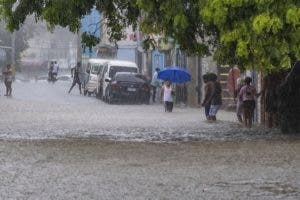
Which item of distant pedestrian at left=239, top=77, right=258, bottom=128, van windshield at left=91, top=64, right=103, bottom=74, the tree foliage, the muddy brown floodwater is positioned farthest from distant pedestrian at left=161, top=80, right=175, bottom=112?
the tree foliage

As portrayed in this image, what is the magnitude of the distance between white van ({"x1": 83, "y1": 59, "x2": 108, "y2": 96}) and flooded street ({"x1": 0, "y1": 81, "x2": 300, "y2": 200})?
53.9 feet

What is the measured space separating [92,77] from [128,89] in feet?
20.9

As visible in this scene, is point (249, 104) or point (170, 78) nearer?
point (249, 104)

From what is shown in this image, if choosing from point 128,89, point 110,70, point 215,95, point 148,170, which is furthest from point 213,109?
point 110,70

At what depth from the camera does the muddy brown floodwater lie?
32.4ft

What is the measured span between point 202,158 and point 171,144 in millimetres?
2532

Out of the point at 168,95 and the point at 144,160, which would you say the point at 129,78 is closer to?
the point at 168,95

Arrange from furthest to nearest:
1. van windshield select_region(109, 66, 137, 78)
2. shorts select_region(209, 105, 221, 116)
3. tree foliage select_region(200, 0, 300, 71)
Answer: van windshield select_region(109, 66, 137, 78) < shorts select_region(209, 105, 221, 116) < tree foliage select_region(200, 0, 300, 71)

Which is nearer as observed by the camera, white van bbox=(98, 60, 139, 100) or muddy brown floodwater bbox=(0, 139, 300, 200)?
muddy brown floodwater bbox=(0, 139, 300, 200)

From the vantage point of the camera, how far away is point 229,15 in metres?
13.3

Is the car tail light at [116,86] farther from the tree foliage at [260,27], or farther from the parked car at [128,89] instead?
the tree foliage at [260,27]

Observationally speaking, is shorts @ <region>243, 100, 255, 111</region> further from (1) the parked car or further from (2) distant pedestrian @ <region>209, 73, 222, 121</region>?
(1) the parked car

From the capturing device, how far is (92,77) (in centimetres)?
4016

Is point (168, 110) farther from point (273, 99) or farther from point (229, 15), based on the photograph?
point (229, 15)
